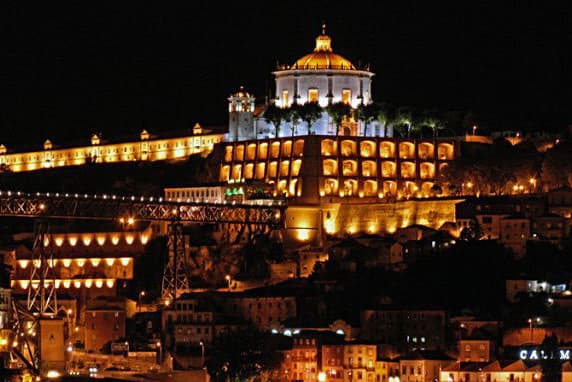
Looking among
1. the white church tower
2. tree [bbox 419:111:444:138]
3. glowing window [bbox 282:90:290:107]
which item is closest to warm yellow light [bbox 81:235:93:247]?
the white church tower

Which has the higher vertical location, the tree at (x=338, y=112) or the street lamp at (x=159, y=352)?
the tree at (x=338, y=112)

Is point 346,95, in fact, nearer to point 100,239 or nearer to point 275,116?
point 275,116

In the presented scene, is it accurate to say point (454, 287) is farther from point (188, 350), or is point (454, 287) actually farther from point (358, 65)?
point (358, 65)

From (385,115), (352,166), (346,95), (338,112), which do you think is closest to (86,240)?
(352,166)

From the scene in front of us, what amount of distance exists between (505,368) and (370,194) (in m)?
49.6

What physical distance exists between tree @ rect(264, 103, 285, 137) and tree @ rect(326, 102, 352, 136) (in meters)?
3.93

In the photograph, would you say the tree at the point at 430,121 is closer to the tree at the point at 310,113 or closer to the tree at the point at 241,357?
the tree at the point at 310,113

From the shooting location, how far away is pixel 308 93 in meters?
167

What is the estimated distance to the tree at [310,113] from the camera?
530 ft

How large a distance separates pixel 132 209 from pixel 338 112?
29.5m

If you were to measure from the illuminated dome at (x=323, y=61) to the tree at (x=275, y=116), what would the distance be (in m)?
4.97

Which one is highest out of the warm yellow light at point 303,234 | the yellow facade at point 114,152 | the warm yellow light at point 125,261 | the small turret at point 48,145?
the small turret at point 48,145

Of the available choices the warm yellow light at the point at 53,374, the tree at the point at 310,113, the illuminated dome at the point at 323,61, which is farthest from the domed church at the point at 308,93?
the warm yellow light at the point at 53,374

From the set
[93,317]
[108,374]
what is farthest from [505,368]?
[93,317]
